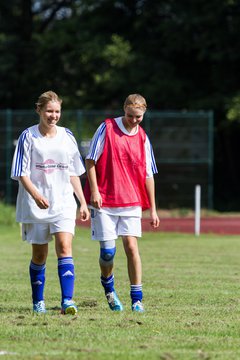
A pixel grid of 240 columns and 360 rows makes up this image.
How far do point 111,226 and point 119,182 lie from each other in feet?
1.39

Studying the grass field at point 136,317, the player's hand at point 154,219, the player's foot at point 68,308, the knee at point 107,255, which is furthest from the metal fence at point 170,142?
the player's foot at point 68,308

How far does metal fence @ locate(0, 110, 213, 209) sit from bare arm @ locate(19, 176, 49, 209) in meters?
22.3

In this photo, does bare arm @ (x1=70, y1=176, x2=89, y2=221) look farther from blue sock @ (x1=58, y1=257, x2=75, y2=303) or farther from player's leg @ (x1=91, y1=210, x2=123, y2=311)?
blue sock @ (x1=58, y1=257, x2=75, y2=303)

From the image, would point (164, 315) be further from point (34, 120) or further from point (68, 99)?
point (68, 99)

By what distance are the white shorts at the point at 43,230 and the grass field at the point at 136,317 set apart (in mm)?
695

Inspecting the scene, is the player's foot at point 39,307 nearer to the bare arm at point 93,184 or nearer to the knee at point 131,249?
the knee at point 131,249

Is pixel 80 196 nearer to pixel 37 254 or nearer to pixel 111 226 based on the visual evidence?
pixel 111 226

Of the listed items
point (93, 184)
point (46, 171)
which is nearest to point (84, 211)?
point (93, 184)

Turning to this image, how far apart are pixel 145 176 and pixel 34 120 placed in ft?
72.2

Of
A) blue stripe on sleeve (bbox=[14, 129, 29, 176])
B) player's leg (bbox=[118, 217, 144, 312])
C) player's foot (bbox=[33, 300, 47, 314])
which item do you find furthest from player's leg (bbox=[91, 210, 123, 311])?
blue stripe on sleeve (bbox=[14, 129, 29, 176])

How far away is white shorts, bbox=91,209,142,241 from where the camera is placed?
372 inches

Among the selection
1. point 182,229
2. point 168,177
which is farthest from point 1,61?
point 182,229

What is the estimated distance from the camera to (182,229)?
25859mm

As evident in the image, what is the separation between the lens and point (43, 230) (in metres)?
9.34
